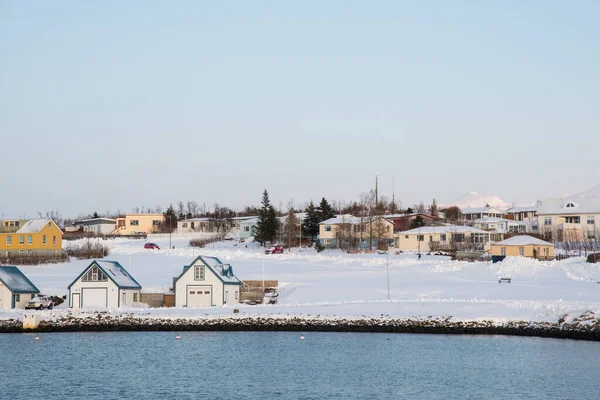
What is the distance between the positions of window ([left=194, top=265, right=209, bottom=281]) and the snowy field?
2.89 metres

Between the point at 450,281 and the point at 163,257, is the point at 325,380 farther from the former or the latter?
the point at 163,257

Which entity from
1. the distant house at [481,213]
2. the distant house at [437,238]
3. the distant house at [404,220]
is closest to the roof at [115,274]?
the distant house at [437,238]

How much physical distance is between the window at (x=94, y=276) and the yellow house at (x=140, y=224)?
262 ft

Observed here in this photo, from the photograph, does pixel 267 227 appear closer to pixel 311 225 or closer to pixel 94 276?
pixel 311 225

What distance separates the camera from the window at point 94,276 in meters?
54.2

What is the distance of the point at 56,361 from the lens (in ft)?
124

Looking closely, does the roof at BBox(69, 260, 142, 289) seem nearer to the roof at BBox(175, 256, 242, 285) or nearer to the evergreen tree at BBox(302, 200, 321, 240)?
the roof at BBox(175, 256, 242, 285)

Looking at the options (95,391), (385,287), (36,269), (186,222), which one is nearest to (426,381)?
(95,391)

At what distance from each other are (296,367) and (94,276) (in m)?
22.7

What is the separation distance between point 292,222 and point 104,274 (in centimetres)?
5139

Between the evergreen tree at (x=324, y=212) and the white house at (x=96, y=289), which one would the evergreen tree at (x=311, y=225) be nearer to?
the evergreen tree at (x=324, y=212)

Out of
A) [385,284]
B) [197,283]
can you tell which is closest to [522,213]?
[385,284]

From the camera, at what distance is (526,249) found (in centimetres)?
7725

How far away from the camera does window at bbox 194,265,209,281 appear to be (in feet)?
182
